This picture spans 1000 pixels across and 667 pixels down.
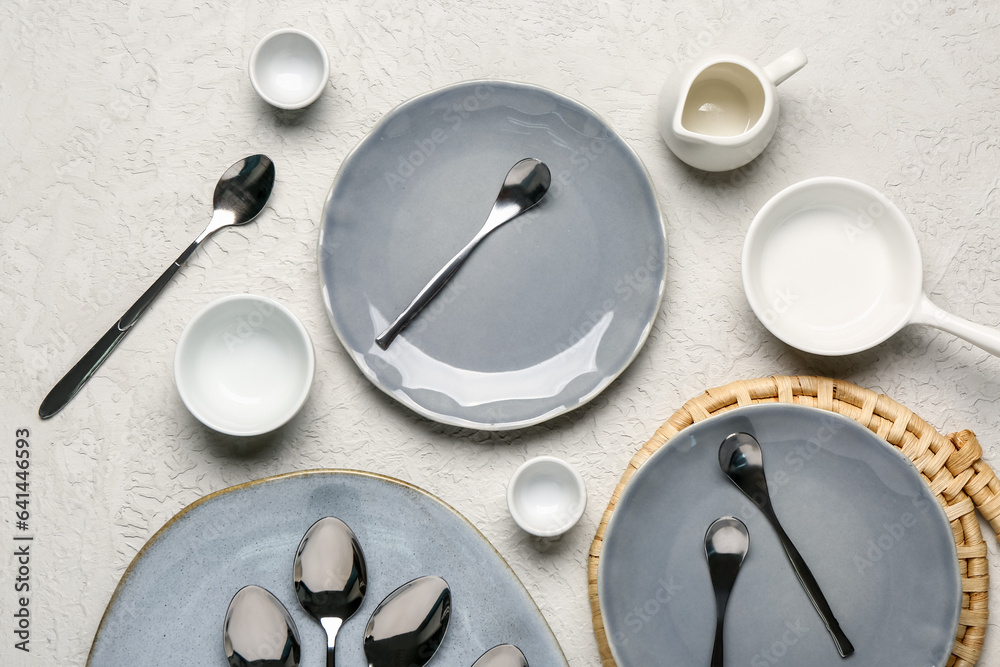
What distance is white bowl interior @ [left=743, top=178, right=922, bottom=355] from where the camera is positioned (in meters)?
0.65

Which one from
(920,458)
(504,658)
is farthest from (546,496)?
(920,458)

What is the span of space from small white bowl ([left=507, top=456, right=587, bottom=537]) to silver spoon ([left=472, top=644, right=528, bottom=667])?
10 cm

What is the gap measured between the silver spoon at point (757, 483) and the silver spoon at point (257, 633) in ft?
1.41

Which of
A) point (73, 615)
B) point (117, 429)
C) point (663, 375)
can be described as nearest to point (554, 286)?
point (663, 375)

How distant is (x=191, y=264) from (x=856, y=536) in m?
0.70

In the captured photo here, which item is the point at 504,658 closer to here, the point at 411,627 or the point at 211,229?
the point at 411,627

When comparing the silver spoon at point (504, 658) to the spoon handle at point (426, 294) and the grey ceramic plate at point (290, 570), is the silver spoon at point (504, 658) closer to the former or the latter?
the grey ceramic plate at point (290, 570)

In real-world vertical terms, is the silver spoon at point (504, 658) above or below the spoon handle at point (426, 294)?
below

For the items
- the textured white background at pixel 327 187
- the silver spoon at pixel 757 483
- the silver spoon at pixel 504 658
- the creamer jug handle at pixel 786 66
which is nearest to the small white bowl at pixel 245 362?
the textured white background at pixel 327 187

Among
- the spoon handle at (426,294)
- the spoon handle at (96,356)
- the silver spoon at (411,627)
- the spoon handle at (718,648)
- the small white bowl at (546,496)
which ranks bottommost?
the spoon handle at (718,648)

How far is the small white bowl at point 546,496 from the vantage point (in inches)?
24.6

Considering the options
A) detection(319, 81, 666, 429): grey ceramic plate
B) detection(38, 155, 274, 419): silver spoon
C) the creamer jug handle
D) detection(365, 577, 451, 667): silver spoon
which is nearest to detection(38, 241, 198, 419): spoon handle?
detection(38, 155, 274, 419): silver spoon

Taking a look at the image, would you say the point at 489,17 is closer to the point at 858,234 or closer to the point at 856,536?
the point at 858,234

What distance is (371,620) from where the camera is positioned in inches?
24.3
